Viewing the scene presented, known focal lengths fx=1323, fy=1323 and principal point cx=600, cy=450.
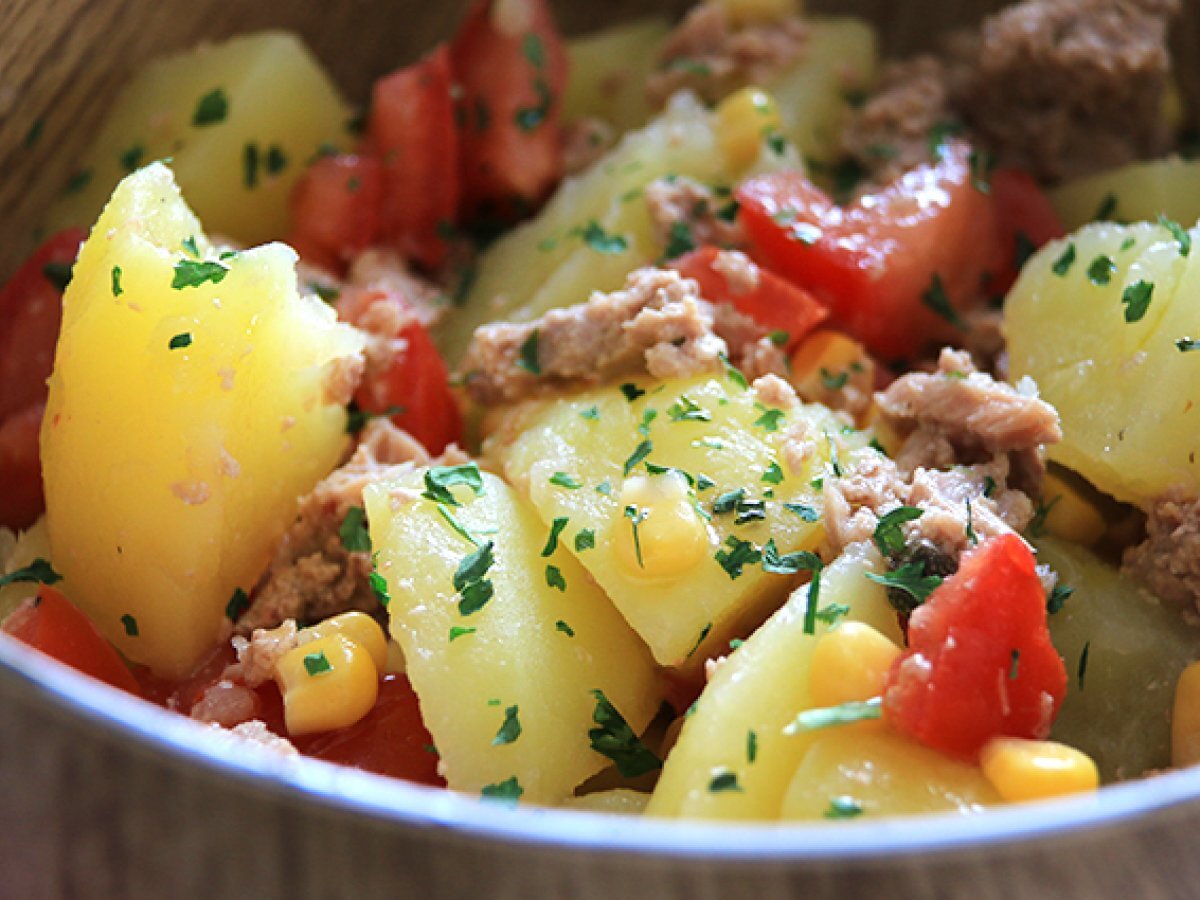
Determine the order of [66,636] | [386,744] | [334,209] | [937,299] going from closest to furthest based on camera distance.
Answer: [386,744], [66,636], [937,299], [334,209]

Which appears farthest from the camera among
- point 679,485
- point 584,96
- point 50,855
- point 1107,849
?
point 584,96

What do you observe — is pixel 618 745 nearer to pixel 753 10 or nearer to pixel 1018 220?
pixel 1018 220

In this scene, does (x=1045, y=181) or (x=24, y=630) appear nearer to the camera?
(x=24, y=630)

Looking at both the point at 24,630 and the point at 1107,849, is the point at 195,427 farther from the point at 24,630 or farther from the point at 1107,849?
the point at 1107,849

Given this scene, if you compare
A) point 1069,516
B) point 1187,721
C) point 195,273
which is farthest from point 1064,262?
point 195,273

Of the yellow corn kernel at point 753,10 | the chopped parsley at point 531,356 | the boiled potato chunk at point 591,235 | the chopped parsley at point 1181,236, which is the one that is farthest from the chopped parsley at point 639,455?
the yellow corn kernel at point 753,10

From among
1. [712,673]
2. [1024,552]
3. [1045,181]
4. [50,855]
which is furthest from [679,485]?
[1045,181]
